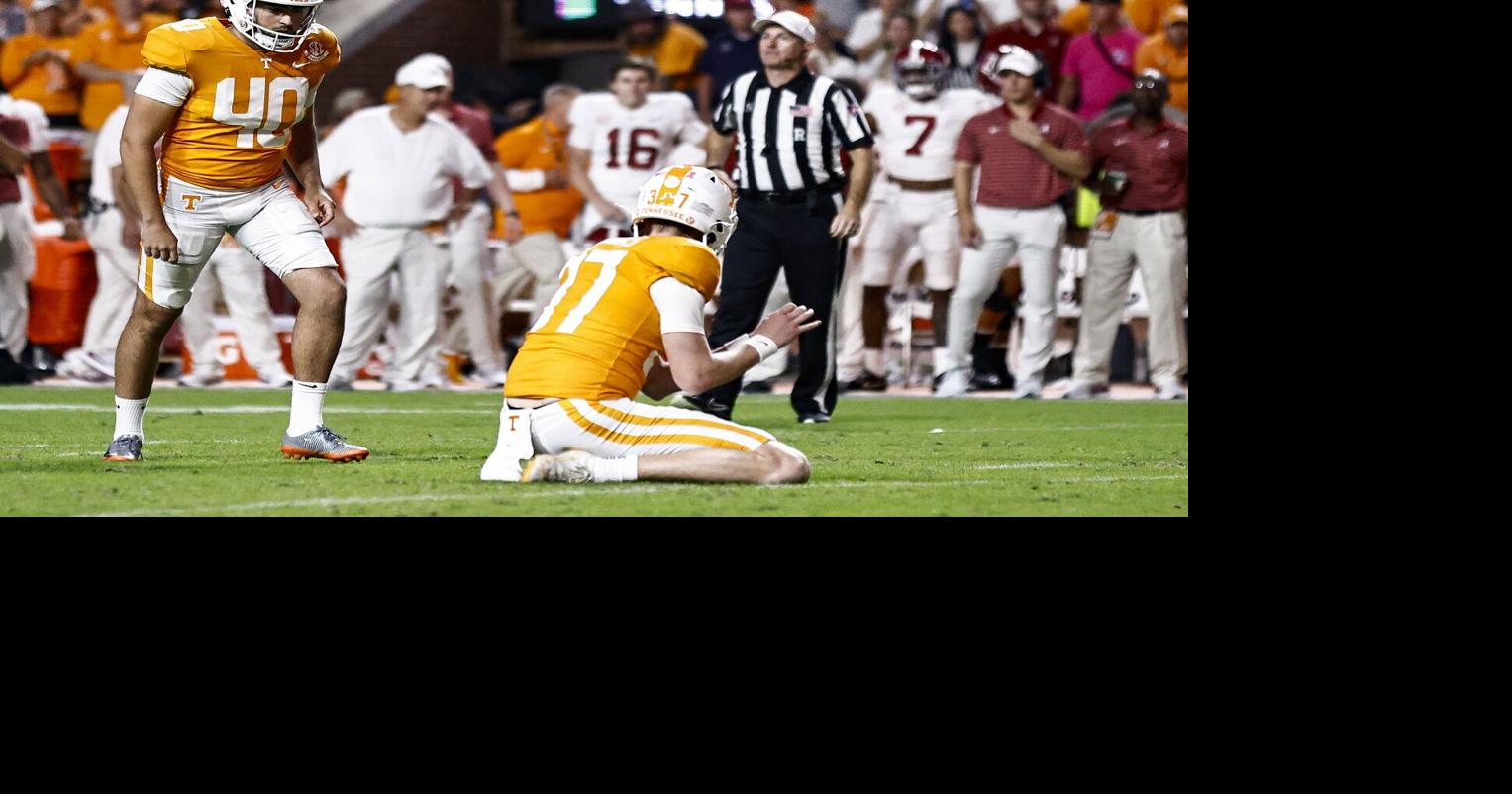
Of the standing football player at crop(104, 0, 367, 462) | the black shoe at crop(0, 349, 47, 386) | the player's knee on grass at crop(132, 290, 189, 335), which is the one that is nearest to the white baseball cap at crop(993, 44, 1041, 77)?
the standing football player at crop(104, 0, 367, 462)

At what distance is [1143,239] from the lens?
11.7 m

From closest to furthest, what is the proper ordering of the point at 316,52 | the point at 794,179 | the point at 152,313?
the point at 316,52
the point at 152,313
the point at 794,179

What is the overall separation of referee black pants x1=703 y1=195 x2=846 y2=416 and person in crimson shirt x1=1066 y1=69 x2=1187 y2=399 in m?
2.51

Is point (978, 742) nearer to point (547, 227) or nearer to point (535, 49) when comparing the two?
point (547, 227)

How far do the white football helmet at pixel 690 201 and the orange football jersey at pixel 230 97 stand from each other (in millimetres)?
1395

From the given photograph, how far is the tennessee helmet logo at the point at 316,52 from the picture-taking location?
7.00 meters

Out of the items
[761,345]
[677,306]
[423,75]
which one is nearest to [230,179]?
[677,306]

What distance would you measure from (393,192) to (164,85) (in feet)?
17.1

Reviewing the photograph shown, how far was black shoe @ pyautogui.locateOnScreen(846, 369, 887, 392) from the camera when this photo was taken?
A: 41.1 feet

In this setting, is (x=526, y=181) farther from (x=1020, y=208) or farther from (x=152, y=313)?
(x=152, y=313)

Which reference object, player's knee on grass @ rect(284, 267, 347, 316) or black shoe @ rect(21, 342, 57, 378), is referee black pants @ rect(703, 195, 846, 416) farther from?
black shoe @ rect(21, 342, 57, 378)

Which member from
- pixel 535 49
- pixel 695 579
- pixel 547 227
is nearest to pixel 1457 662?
pixel 695 579

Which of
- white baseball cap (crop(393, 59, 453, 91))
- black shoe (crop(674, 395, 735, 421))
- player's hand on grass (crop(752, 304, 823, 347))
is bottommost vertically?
black shoe (crop(674, 395, 735, 421))

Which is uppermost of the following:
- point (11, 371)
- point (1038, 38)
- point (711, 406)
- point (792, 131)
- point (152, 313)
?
point (1038, 38)
